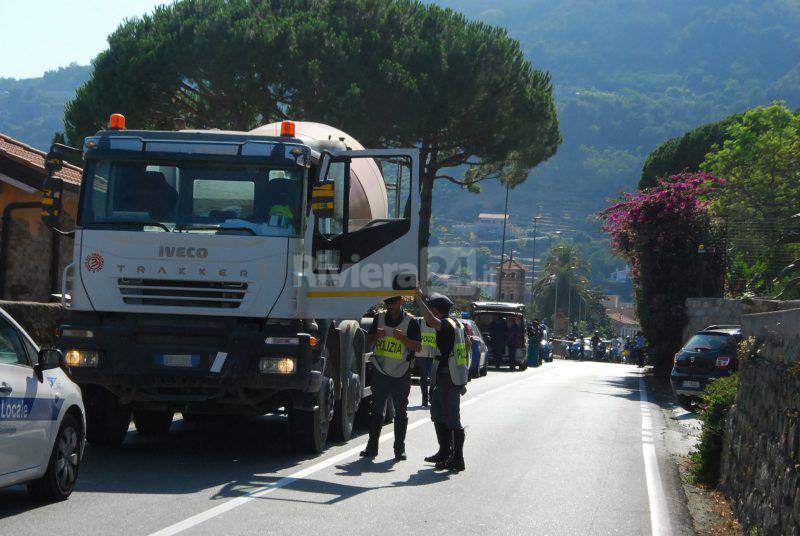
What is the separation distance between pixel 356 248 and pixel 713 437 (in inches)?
177

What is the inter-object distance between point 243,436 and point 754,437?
6767 mm

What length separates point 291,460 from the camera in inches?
456

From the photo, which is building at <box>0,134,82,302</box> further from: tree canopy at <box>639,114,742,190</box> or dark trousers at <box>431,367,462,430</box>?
tree canopy at <box>639,114,742,190</box>

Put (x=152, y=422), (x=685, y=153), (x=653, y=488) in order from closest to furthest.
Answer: (x=653, y=488) → (x=152, y=422) → (x=685, y=153)

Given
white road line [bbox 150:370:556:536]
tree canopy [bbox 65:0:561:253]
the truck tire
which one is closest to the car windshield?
white road line [bbox 150:370:556:536]

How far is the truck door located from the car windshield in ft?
37.4

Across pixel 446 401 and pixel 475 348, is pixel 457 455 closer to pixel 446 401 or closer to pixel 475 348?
pixel 446 401

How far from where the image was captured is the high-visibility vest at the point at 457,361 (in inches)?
443

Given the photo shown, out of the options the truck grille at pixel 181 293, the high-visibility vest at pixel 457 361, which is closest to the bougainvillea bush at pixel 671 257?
the high-visibility vest at pixel 457 361

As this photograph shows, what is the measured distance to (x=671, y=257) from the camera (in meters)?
31.7

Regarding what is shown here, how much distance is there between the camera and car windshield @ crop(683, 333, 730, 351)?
70.0 ft

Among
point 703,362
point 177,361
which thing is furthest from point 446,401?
point 703,362

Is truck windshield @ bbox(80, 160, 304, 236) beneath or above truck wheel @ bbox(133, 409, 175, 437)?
above

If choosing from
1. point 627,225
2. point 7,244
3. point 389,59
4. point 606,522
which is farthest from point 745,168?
point 606,522
